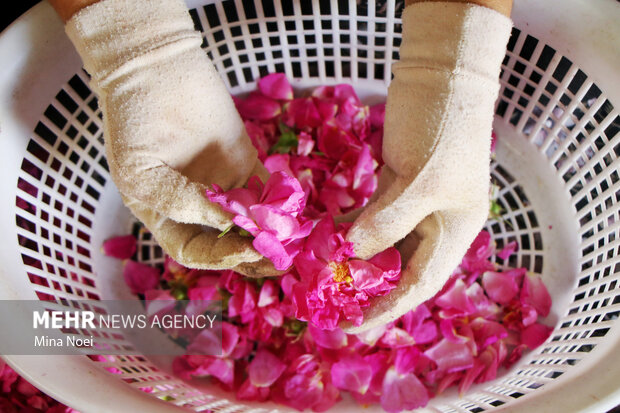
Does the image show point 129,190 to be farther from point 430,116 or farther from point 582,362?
point 582,362

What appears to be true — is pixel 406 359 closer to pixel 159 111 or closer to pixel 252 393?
pixel 252 393

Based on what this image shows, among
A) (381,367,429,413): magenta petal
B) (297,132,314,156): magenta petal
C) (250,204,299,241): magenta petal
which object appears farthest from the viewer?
(297,132,314,156): magenta petal

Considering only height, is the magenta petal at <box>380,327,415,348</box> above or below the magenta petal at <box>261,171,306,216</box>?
below

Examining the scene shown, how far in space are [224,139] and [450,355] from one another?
1.28 ft

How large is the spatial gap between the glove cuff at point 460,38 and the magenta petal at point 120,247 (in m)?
0.49

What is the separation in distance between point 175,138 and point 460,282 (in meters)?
0.40

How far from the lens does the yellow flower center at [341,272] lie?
0.49 meters

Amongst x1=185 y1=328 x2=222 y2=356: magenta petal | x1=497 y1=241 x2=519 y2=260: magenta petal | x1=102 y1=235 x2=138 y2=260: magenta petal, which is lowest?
x1=185 y1=328 x2=222 y2=356: magenta petal

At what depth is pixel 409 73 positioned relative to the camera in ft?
1.66

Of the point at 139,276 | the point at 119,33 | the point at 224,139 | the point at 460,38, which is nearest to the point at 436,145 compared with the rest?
the point at 460,38

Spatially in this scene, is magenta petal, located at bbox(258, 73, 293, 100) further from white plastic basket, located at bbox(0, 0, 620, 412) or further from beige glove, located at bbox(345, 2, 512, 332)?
beige glove, located at bbox(345, 2, 512, 332)

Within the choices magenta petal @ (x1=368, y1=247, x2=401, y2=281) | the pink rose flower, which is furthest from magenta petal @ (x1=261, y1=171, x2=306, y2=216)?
magenta petal @ (x1=368, y1=247, x2=401, y2=281)

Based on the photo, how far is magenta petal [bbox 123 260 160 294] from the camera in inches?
29.1

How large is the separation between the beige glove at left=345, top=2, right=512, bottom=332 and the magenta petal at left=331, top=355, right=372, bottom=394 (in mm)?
132
